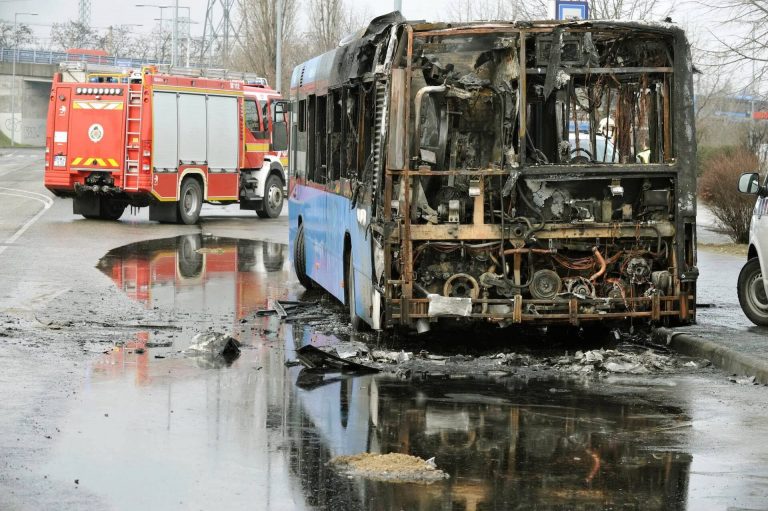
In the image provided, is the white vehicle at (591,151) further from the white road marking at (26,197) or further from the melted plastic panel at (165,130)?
the melted plastic panel at (165,130)

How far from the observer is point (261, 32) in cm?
5650

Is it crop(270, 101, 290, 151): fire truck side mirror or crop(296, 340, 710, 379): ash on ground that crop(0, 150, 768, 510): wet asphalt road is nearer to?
crop(296, 340, 710, 379): ash on ground

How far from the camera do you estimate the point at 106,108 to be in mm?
28875

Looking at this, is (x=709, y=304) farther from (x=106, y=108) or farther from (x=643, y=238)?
(x=106, y=108)

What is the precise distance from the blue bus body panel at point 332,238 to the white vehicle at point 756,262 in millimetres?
3781

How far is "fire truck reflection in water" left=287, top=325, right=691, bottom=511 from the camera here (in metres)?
6.56

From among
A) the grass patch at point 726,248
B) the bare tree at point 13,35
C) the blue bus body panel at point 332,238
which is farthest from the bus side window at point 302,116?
the bare tree at point 13,35

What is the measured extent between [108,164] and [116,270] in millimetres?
10539

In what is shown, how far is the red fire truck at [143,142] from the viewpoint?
94.0 feet

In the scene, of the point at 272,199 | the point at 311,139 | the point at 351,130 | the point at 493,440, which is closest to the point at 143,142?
the point at 272,199

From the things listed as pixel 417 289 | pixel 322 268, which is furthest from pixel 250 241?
pixel 417 289

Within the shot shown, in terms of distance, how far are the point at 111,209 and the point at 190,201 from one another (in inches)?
76.0

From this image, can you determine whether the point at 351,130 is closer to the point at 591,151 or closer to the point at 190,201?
the point at 591,151

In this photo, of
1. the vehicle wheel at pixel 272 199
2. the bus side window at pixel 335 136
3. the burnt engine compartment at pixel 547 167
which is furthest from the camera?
the vehicle wheel at pixel 272 199
